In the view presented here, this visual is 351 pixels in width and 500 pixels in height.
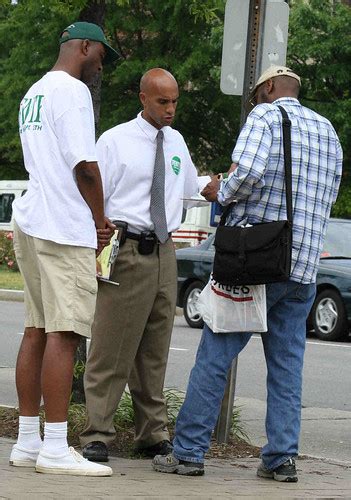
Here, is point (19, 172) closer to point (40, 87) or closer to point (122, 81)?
point (122, 81)

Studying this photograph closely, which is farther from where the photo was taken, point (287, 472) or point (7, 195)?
point (7, 195)

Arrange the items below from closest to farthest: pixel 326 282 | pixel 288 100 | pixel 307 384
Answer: pixel 288 100 < pixel 307 384 < pixel 326 282

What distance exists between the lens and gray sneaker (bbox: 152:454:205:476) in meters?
6.08

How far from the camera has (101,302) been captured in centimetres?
658

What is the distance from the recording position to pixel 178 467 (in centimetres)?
609

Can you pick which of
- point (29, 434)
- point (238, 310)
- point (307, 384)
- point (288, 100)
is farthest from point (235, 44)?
point (307, 384)

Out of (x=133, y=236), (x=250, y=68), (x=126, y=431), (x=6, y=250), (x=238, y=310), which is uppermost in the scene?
(x=250, y=68)

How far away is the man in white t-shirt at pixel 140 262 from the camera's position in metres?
6.52

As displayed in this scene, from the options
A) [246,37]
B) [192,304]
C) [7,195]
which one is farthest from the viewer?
[7,195]

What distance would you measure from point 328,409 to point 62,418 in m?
4.62

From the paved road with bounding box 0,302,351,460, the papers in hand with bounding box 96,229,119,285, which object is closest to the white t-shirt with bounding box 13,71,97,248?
the papers in hand with bounding box 96,229,119,285

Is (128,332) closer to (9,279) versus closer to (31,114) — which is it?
(31,114)

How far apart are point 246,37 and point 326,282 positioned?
32.5 feet

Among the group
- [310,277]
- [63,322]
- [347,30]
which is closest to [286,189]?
[310,277]
